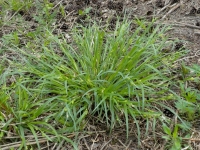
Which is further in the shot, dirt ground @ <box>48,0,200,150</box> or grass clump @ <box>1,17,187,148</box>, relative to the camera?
dirt ground @ <box>48,0,200,150</box>

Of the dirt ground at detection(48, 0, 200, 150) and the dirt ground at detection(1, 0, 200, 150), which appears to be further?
the dirt ground at detection(48, 0, 200, 150)

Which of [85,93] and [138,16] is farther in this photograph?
[138,16]

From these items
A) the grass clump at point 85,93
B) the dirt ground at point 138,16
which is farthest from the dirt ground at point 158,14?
the grass clump at point 85,93

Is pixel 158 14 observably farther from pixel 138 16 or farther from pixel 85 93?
pixel 85 93

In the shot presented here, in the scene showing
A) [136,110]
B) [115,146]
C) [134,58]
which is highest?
[134,58]

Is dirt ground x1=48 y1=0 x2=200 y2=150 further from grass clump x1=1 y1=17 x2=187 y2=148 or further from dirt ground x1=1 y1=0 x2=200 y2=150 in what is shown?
grass clump x1=1 y1=17 x2=187 y2=148

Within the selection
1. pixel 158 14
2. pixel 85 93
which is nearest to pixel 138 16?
pixel 158 14

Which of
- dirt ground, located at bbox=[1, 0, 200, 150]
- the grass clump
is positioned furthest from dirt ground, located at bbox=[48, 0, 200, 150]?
the grass clump

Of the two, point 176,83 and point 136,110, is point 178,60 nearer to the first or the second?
point 176,83

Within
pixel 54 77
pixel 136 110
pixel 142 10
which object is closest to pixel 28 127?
pixel 54 77
